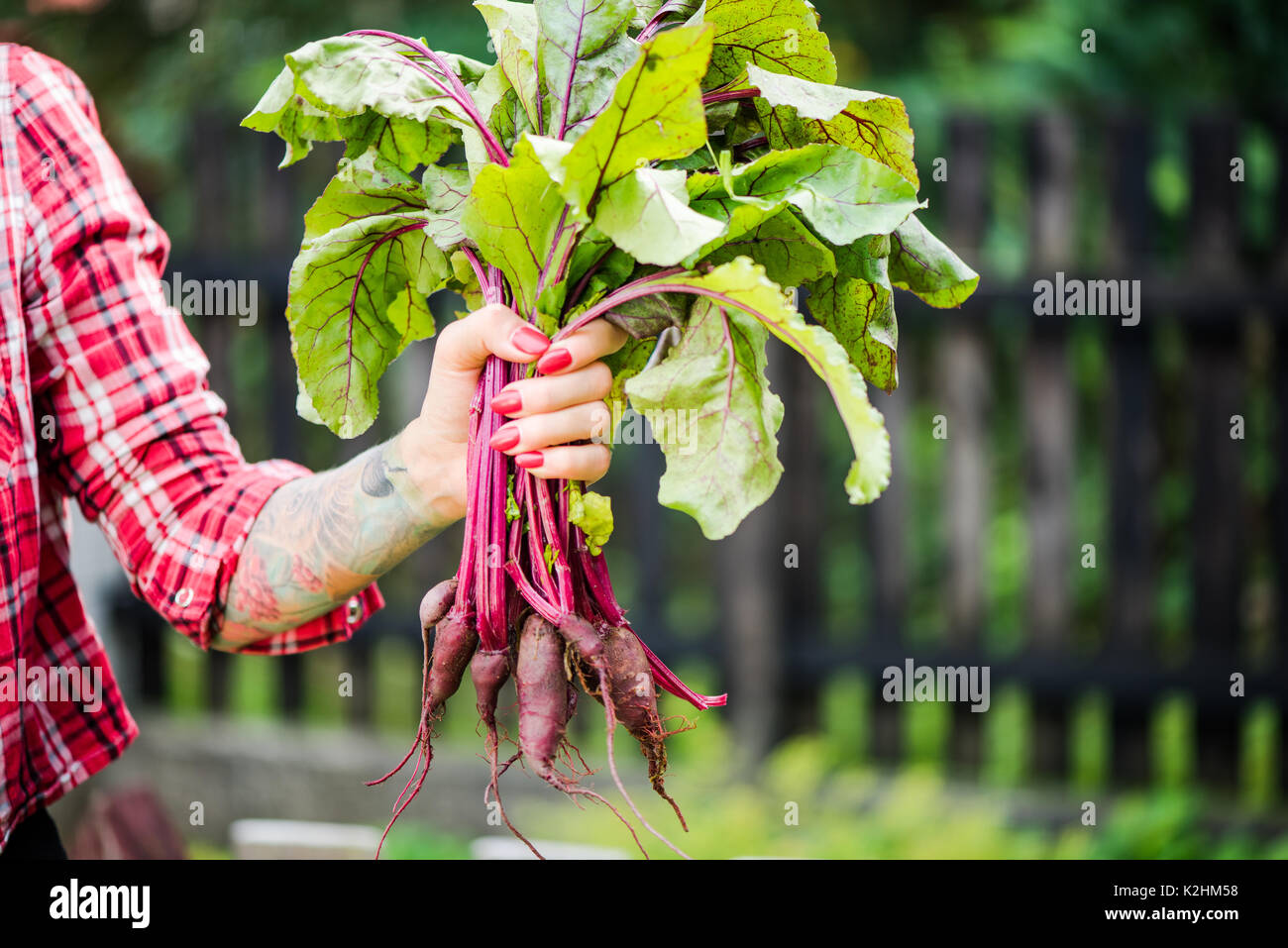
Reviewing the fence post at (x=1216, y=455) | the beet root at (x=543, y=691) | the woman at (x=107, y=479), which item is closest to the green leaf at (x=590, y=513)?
the beet root at (x=543, y=691)

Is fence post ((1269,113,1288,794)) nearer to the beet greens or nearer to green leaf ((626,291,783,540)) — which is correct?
the beet greens

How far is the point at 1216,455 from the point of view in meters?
3.68

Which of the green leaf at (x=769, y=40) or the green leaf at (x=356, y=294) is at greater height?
the green leaf at (x=769, y=40)

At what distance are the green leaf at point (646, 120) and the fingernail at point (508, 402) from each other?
0.23 m

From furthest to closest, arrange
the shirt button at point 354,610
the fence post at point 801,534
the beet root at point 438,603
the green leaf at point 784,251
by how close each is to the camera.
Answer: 1. the fence post at point 801,534
2. the shirt button at point 354,610
3. the beet root at point 438,603
4. the green leaf at point 784,251

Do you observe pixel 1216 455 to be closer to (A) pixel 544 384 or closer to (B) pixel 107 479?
(A) pixel 544 384

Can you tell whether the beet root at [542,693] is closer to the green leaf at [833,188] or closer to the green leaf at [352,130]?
the green leaf at [833,188]

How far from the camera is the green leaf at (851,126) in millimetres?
1323

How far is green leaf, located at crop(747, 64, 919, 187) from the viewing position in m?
1.32

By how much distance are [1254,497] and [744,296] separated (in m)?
3.65

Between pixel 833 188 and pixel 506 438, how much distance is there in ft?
1.61

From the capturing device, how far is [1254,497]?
413 centimetres

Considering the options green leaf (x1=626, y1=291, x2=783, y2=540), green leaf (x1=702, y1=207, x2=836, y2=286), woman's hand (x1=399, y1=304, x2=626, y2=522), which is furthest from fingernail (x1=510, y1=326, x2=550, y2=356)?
green leaf (x1=702, y1=207, x2=836, y2=286)

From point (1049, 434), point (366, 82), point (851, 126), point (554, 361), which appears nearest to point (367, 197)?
point (366, 82)
